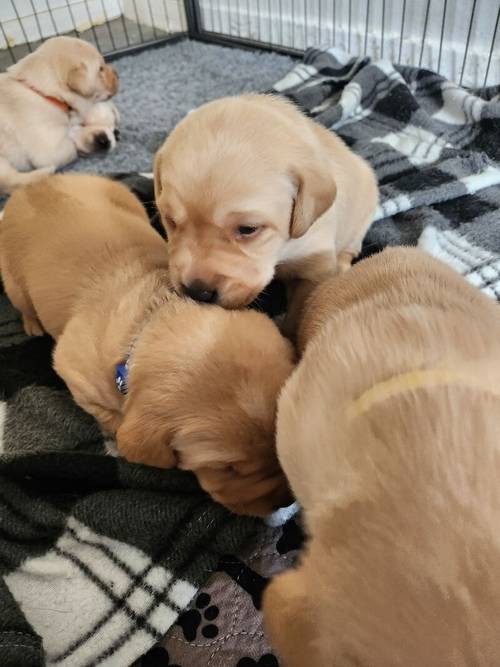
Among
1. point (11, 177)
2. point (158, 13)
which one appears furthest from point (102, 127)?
point (158, 13)

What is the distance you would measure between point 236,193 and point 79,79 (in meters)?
2.24

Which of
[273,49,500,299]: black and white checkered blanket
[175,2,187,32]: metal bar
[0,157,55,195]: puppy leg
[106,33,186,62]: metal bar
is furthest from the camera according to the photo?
[175,2,187,32]: metal bar

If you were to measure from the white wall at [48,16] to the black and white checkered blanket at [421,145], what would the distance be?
10.3ft

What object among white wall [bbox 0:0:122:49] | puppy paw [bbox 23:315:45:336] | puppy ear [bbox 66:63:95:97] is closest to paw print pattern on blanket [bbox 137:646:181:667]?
puppy paw [bbox 23:315:45:336]

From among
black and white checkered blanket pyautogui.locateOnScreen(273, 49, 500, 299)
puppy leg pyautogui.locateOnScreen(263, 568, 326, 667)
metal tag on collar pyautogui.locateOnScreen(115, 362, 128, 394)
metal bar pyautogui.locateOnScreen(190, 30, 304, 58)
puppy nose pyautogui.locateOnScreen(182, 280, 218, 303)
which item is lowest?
metal bar pyautogui.locateOnScreen(190, 30, 304, 58)

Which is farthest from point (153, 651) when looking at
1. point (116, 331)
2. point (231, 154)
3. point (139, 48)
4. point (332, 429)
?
point (139, 48)

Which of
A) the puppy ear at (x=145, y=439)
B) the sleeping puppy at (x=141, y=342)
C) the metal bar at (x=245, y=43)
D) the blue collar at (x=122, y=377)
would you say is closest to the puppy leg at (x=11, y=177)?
the sleeping puppy at (x=141, y=342)

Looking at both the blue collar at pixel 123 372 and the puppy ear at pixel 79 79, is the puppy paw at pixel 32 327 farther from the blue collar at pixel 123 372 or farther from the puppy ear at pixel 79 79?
the puppy ear at pixel 79 79

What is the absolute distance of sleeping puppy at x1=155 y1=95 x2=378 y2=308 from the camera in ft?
5.47

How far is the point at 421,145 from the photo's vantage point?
2963 millimetres

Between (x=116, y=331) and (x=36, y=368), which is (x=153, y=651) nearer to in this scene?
(x=116, y=331)

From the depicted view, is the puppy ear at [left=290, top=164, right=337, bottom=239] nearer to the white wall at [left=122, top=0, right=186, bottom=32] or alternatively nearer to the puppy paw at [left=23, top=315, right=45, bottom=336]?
the puppy paw at [left=23, top=315, right=45, bottom=336]

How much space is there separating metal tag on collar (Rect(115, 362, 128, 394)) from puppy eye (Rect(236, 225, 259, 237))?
0.52 metres

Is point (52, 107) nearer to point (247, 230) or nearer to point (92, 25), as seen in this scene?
point (247, 230)
